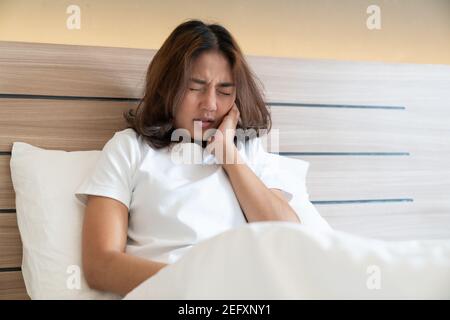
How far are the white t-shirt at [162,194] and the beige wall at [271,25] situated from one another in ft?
2.06

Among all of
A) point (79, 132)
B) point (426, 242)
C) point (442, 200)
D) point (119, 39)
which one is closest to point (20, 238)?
point (79, 132)

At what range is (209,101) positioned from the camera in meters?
1.47

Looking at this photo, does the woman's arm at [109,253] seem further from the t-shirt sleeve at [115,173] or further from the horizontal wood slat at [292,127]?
the horizontal wood slat at [292,127]

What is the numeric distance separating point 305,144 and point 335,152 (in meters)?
0.12

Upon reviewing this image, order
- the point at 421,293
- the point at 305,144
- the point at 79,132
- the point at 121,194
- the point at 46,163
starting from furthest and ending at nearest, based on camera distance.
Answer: the point at 305,144
the point at 79,132
the point at 46,163
the point at 121,194
the point at 421,293

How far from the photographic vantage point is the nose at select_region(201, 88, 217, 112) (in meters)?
1.47

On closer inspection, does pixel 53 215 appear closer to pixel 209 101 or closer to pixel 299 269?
pixel 209 101

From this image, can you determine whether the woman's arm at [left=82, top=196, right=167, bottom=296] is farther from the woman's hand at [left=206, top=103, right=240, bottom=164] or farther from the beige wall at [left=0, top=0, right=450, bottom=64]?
the beige wall at [left=0, top=0, right=450, bottom=64]

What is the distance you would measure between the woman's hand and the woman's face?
0.03 meters

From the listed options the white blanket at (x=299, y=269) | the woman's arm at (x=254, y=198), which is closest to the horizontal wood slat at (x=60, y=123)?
the woman's arm at (x=254, y=198)

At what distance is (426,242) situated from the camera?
91 cm

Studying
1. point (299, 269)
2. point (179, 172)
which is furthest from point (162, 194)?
point (299, 269)

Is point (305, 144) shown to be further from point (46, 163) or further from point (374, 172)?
point (46, 163)

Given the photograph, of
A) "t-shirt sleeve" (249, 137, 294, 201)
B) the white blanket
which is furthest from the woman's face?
the white blanket
